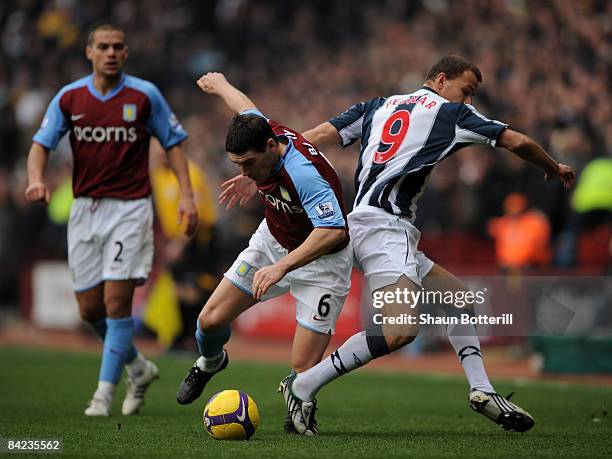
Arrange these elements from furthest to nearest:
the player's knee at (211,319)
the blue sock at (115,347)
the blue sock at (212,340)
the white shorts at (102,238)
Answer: the white shorts at (102,238)
the blue sock at (115,347)
the blue sock at (212,340)
the player's knee at (211,319)

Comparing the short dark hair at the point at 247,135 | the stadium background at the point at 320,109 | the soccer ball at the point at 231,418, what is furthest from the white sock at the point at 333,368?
the stadium background at the point at 320,109

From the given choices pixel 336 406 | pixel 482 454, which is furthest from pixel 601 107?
pixel 482 454

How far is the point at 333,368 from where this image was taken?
680cm

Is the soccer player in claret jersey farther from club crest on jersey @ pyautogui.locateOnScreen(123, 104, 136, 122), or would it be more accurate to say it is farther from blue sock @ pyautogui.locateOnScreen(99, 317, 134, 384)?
blue sock @ pyautogui.locateOnScreen(99, 317, 134, 384)

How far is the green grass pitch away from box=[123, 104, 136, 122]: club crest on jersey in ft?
7.25

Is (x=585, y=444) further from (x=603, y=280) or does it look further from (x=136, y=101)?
(x=603, y=280)

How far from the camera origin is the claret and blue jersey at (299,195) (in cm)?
651

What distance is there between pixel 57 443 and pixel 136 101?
2926 millimetres

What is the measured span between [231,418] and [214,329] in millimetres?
781

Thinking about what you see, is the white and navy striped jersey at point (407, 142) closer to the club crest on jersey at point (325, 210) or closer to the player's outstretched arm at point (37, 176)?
the club crest on jersey at point (325, 210)

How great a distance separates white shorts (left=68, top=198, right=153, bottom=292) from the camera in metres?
8.26

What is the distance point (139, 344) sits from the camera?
17078 mm

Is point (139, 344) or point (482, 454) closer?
point (482, 454)

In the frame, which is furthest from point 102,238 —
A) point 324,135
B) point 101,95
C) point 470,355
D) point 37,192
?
point 470,355
